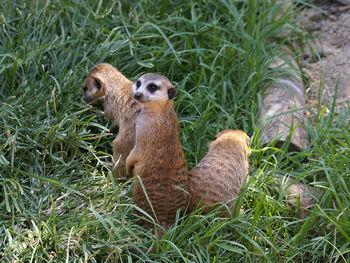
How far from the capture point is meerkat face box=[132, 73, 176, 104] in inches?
139

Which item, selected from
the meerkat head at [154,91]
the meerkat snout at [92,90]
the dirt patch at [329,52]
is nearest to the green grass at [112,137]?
the meerkat snout at [92,90]

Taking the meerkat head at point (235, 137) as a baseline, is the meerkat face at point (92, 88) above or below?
above

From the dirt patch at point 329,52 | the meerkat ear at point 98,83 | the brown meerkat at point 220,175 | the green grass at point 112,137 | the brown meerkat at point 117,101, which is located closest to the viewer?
the green grass at point 112,137

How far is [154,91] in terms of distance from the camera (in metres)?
3.54

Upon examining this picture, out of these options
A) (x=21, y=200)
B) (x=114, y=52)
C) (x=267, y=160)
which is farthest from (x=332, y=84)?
(x=21, y=200)

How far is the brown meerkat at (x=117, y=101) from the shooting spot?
154 inches

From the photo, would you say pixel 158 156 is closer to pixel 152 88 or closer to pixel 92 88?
pixel 152 88

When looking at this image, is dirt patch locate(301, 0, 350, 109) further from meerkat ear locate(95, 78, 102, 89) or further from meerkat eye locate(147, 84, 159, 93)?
meerkat ear locate(95, 78, 102, 89)

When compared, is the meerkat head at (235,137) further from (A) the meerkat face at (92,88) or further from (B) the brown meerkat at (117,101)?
(A) the meerkat face at (92,88)

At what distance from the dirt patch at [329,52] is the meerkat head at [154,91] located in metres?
1.78

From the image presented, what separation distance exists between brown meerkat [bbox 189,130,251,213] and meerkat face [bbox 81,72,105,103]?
3.55 feet

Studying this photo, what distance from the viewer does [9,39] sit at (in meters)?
4.36

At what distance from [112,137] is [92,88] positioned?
438mm

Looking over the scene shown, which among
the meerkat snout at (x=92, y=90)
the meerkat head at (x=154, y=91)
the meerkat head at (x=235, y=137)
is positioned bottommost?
the meerkat head at (x=235, y=137)
